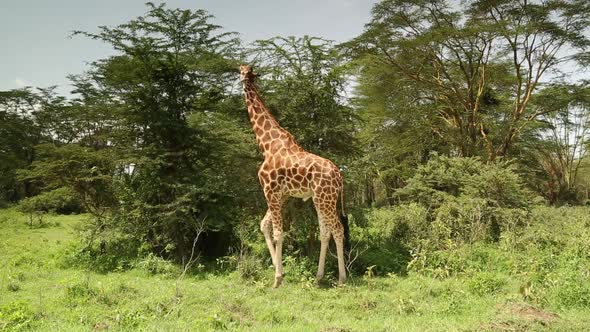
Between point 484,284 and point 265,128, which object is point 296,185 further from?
point 484,284

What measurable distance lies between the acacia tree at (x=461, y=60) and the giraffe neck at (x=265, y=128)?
7622 millimetres

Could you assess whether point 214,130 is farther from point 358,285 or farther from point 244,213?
point 358,285

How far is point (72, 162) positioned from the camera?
33.7 ft

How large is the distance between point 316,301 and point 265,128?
318 centimetres

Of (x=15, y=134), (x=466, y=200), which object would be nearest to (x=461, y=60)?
(x=466, y=200)

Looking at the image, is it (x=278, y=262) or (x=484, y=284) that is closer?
(x=484, y=284)

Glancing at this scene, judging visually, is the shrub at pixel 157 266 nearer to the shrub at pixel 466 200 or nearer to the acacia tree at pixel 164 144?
the acacia tree at pixel 164 144

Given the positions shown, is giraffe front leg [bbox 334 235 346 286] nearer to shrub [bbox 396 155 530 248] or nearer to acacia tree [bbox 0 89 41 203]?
shrub [bbox 396 155 530 248]

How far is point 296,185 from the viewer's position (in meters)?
7.77

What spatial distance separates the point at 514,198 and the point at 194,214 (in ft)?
27.8

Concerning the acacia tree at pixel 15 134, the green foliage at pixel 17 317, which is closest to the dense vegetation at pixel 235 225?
the green foliage at pixel 17 317

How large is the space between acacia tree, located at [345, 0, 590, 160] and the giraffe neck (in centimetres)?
762

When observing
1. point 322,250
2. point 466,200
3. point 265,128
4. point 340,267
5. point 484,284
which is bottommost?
point 484,284

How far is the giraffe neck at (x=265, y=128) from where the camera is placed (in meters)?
8.09
